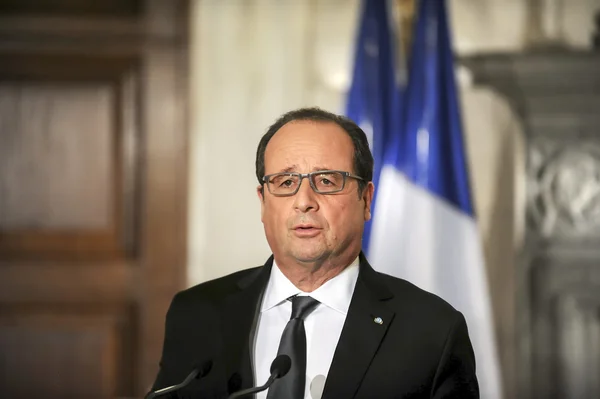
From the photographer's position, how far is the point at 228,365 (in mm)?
1285

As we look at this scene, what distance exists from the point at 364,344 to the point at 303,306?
0.12m

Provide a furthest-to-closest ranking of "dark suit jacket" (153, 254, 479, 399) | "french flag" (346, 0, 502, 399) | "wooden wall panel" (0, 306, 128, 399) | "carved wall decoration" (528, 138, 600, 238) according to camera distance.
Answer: "wooden wall panel" (0, 306, 128, 399), "carved wall decoration" (528, 138, 600, 238), "french flag" (346, 0, 502, 399), "dark suit jacket" (153, 254, 479, 399)

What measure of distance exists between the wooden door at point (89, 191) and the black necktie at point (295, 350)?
6.36 ft

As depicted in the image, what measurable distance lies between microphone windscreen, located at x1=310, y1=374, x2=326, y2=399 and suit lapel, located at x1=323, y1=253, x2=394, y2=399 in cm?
3

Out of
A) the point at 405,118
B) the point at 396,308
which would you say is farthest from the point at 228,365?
the point at 405,118

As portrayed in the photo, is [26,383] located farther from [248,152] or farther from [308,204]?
[308,204]

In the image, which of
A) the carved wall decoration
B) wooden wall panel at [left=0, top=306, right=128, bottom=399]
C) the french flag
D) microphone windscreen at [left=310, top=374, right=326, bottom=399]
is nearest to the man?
microphone windscreen at [left=310, top=374, right=326, bottom=399]

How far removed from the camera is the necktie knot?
51.0 inches

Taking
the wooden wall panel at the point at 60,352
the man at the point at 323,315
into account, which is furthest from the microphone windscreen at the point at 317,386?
the wooden wall panel at the point at 60,352

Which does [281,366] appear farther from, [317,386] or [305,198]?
[305,198]

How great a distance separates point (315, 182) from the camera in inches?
49.1

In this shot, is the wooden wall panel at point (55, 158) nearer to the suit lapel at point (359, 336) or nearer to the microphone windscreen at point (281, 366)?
the suit lapel at point (359, 336)

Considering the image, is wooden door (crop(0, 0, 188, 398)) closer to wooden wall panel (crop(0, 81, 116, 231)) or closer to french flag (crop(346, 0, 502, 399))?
wooden wall panel (crop(0, 81, 116, 231))

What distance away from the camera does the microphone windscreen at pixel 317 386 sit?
125cm
